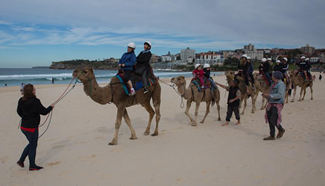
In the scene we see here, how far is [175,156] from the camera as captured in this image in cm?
542

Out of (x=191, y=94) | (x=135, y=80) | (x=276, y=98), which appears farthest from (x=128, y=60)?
(x=276, y=98)

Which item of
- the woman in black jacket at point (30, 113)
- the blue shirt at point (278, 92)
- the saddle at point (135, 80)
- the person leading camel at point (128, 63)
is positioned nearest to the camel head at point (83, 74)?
the saddle at point (135, 80)

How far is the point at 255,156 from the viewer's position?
17.3 ft

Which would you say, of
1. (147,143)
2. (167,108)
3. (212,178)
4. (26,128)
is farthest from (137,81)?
(167,108)

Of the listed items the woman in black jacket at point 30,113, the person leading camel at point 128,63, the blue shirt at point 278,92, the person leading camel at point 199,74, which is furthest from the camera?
the person leading camel at point 199,74

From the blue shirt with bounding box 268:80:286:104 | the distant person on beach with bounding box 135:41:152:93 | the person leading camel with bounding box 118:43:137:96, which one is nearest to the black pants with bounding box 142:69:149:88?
the distant person on beach with bounding box 135:41:152:93

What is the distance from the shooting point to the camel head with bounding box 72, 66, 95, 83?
5.71 m

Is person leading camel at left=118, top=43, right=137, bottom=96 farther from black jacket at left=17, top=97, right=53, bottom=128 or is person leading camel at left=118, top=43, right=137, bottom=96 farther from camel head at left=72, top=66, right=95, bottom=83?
black jacket at left=17, top=97, right=53, bottom=128

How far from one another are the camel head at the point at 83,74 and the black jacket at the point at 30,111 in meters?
1.35

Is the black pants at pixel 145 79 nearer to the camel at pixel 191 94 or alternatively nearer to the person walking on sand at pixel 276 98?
the camel at pixel 191 94

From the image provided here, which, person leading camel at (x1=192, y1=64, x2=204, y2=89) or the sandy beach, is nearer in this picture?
the sandy beach

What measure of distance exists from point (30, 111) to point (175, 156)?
3.42 m

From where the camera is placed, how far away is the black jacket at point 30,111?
4.48 metres

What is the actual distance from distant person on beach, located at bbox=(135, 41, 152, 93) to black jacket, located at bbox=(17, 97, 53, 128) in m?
2.93
